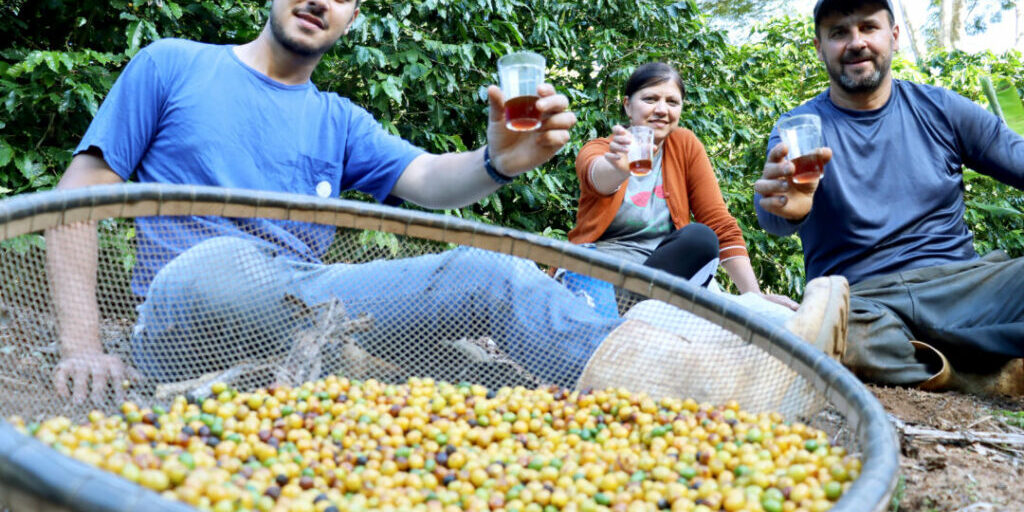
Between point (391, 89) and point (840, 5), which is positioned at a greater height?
point (840, 5)

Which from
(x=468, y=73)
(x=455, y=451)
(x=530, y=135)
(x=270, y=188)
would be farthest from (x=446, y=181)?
(x=468, y=73)

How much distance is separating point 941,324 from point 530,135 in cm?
142

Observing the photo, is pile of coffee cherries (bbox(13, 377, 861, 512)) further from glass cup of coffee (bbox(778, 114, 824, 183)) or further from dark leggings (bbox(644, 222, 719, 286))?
glass cup of coffee (bbox(778, 114, 824, 183))

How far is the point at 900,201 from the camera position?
274cm

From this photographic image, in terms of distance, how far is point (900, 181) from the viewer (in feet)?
9.07

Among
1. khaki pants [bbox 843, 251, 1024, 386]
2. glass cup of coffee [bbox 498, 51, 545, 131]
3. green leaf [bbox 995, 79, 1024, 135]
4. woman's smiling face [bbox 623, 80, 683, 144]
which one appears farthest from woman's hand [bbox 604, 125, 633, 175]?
green leaf [bbox 995, 79, 1024, 135]

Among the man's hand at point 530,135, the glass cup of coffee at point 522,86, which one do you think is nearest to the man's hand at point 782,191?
the man's hand at point 530,135

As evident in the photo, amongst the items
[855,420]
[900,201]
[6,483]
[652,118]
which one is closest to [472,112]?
[652,118]

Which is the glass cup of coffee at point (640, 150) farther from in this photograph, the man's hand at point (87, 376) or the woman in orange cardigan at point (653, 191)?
the man's hand at point (87, 376)

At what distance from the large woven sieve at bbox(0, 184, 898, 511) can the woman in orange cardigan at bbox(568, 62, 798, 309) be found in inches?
37.9

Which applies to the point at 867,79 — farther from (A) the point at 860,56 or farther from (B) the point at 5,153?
(B) the point at 5,153

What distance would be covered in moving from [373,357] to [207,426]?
0.43 metres

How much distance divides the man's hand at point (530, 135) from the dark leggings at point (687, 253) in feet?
1.89

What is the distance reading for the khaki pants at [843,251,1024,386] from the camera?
239 centimetres
